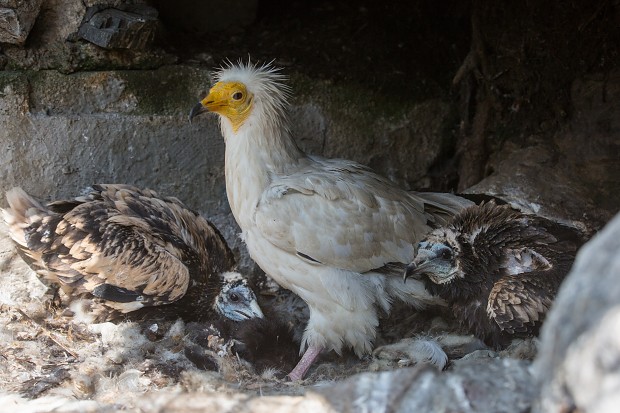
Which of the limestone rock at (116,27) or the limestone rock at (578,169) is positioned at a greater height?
the limestone rock at (116,27)

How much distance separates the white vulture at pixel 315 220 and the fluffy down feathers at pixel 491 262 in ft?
0.62

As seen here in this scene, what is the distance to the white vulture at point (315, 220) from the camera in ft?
14.0

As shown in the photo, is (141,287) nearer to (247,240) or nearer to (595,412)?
(247,240)

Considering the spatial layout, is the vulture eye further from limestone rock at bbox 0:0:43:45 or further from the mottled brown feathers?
limestone rock at bbox 0:0:43:45

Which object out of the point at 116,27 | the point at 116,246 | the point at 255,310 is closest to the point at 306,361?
the point at 255,310

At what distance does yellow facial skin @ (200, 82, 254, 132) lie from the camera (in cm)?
449

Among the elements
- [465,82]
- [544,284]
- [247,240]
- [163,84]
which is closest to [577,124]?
[465,82]

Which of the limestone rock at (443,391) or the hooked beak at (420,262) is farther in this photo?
the hooked beak at (420,262)

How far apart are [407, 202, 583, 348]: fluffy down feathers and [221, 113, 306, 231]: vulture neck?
1023mm

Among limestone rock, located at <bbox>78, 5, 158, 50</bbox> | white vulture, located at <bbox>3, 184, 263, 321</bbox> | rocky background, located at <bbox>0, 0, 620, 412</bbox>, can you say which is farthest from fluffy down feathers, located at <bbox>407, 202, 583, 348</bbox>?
limestone rock, located at <bbox>78, 5, 158, 50</bbox>

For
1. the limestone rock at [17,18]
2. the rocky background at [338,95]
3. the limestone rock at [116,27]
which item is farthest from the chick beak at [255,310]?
the limestone rock at [17,18]

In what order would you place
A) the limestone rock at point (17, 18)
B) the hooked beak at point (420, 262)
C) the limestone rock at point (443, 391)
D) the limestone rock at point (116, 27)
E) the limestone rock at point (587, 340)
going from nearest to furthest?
the limestone rock at point (587, 340), the limestone rock at point (443, 391), the hooked beak at point (420, 262), the limestone rock at point (17, 18), the limestone rock at point (116, 27)

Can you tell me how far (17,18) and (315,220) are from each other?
2469 millimetres

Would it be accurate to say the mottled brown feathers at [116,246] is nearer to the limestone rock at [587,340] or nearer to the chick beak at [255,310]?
the chick beak at [255,310]
